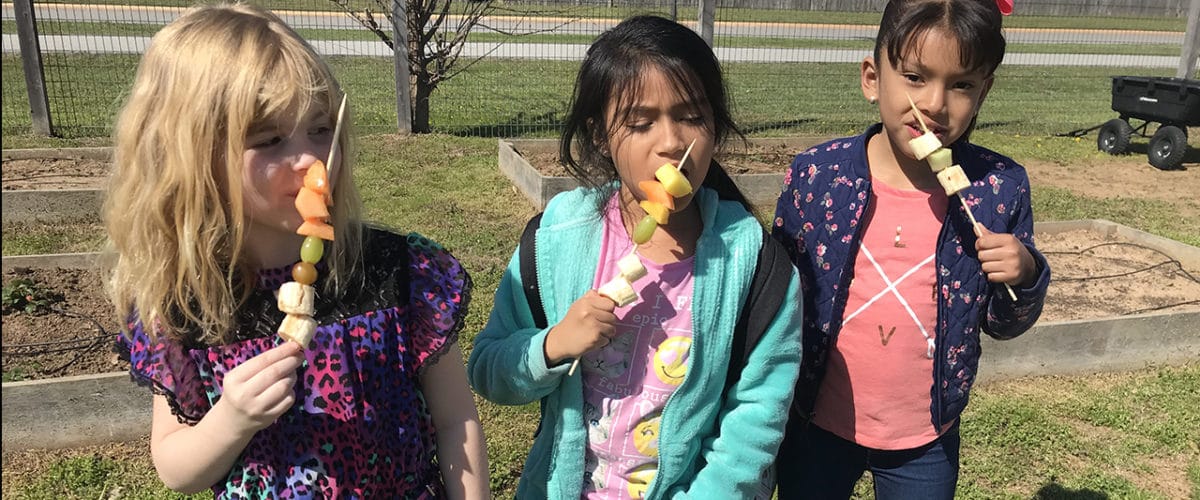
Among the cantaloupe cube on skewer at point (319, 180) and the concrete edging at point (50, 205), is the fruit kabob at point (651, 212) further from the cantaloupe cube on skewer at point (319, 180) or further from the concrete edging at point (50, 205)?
the concrete edging at point (50, 205)

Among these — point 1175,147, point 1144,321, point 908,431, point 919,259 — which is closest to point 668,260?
point 919,259

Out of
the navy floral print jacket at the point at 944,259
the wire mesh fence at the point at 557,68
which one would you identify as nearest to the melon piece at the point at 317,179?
the navy floral print jacket at the point at 944,259

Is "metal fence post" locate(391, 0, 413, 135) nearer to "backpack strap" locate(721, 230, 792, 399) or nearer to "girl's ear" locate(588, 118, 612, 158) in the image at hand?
"girl's ear" locate(588, 118, 612, 158)

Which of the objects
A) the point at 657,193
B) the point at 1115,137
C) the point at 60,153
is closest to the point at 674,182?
the point at 657,193

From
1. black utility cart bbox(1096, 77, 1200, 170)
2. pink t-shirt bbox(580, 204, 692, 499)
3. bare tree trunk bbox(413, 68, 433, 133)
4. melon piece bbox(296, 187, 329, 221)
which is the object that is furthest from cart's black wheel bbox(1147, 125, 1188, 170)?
melon piece bbox(296, 187, 329, 221)

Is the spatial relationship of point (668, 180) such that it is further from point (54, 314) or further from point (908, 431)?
point (54, 314)

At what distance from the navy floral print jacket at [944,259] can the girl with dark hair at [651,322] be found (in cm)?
34

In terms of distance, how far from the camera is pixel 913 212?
2.18 m

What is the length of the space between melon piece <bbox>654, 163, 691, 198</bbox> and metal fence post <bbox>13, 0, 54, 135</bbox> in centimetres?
847

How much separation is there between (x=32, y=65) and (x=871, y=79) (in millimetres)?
8699

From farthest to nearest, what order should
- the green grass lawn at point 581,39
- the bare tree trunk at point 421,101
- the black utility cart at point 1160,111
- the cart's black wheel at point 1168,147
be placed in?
the green grass lawn at point 581,39
the bare tree trunk at point 421,101
the cart's black wheel at point 1168,147
the black utility cart at point 1160,111

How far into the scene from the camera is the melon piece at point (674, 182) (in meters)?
1.65

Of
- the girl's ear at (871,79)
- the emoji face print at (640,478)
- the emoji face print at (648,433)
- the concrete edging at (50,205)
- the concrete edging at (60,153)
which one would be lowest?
the concrete edging at (50,205)

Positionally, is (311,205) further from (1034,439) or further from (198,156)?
(1034,439)
